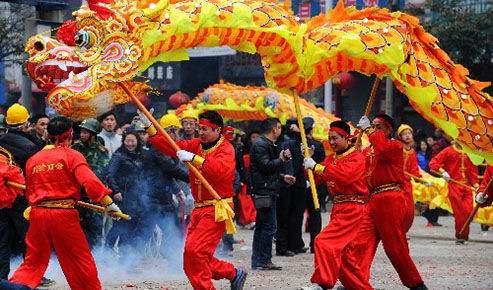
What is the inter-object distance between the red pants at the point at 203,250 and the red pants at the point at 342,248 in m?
0.87

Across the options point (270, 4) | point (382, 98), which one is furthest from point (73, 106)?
point (382, 98)

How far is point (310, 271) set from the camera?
11805mm

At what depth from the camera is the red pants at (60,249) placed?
8.22 m

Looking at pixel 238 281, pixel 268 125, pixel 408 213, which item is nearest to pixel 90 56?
pixel 238 281

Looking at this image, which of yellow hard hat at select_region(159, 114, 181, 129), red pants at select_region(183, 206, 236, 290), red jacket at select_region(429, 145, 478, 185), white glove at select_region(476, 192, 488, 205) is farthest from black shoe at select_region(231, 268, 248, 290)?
red jacket at select_region(429, 145, 478, 185)

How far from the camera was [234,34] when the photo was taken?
9.71m

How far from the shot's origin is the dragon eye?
9.09 m

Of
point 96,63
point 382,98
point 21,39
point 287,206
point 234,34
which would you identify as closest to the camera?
point 96,63

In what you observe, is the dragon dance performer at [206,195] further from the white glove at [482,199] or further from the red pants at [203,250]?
the white glove at [482,199]

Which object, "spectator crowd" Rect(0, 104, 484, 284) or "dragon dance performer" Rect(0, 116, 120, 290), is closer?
"dragon dance performer" Rect(0, 116, 120, 290)

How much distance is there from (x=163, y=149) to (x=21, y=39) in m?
12.3

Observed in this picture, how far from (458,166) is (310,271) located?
4.38 m

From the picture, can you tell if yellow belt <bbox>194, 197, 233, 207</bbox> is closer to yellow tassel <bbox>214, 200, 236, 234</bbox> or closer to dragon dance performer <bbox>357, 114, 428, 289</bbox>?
yellow tassel <bbox>214, 200, 236, 234</bbox>

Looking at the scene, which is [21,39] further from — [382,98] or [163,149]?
[163,149]
